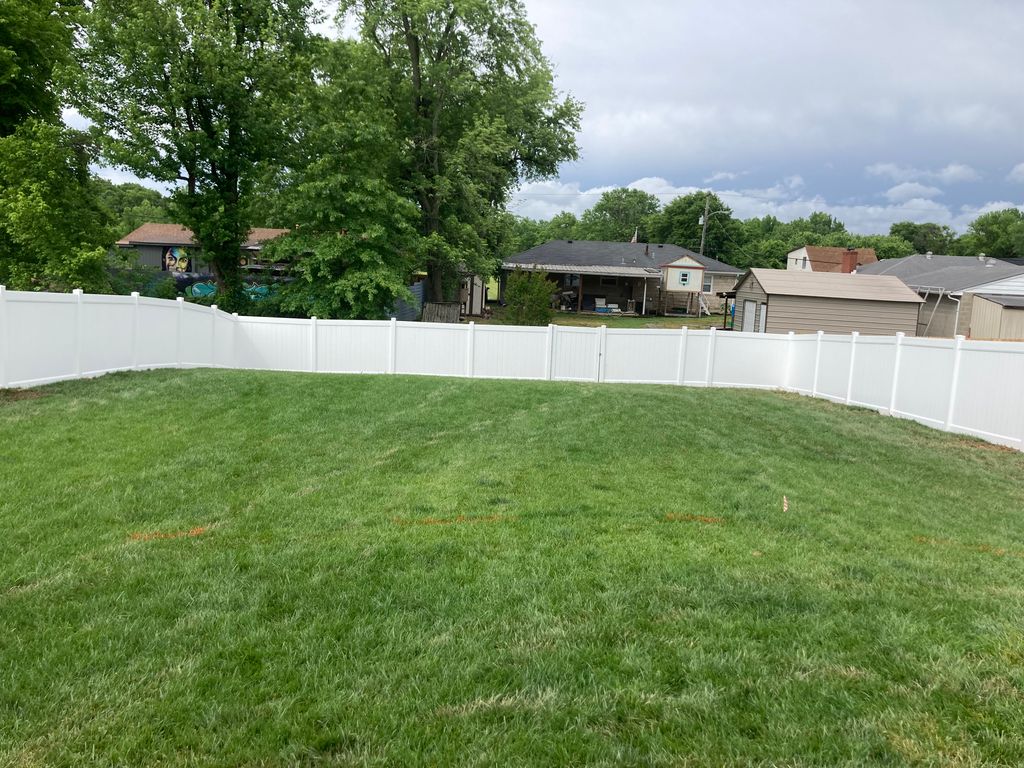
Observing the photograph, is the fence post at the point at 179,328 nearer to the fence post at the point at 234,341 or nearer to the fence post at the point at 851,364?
the fence post at the point at 234,341

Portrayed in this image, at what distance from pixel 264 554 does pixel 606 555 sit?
2193 mm

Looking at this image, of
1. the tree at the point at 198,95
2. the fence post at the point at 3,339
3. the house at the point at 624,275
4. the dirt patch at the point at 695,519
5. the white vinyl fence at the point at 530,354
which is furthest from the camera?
→ the house at the point at 624,275

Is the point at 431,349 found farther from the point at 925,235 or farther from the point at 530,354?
the point at 925,235

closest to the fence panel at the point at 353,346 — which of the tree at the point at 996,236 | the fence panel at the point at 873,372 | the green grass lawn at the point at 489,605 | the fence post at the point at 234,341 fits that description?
the fence post at the point at 234,341

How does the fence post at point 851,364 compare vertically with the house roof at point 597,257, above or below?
below

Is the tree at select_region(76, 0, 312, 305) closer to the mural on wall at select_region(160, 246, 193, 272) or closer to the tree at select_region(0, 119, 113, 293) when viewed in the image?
the tree at select_region(0, 119, 113, 293)

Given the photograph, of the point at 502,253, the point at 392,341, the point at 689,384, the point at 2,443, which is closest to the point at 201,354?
the point at 392,341

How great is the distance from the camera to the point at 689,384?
1667 centimetres

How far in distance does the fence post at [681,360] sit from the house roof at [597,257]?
→ 2093 cm

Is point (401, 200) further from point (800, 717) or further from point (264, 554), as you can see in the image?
point (800, 717)

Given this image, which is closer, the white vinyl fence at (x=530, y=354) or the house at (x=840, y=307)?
the white vinyl fence at (x=530, y=354)

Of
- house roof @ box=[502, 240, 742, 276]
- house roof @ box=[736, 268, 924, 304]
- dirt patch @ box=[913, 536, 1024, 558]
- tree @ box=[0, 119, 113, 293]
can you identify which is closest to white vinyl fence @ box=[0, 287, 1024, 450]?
tree @ box=[0, 119, 113, 293]

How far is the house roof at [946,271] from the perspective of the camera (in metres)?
27.1

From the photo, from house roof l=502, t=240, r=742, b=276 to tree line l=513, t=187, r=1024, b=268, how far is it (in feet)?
35.0
